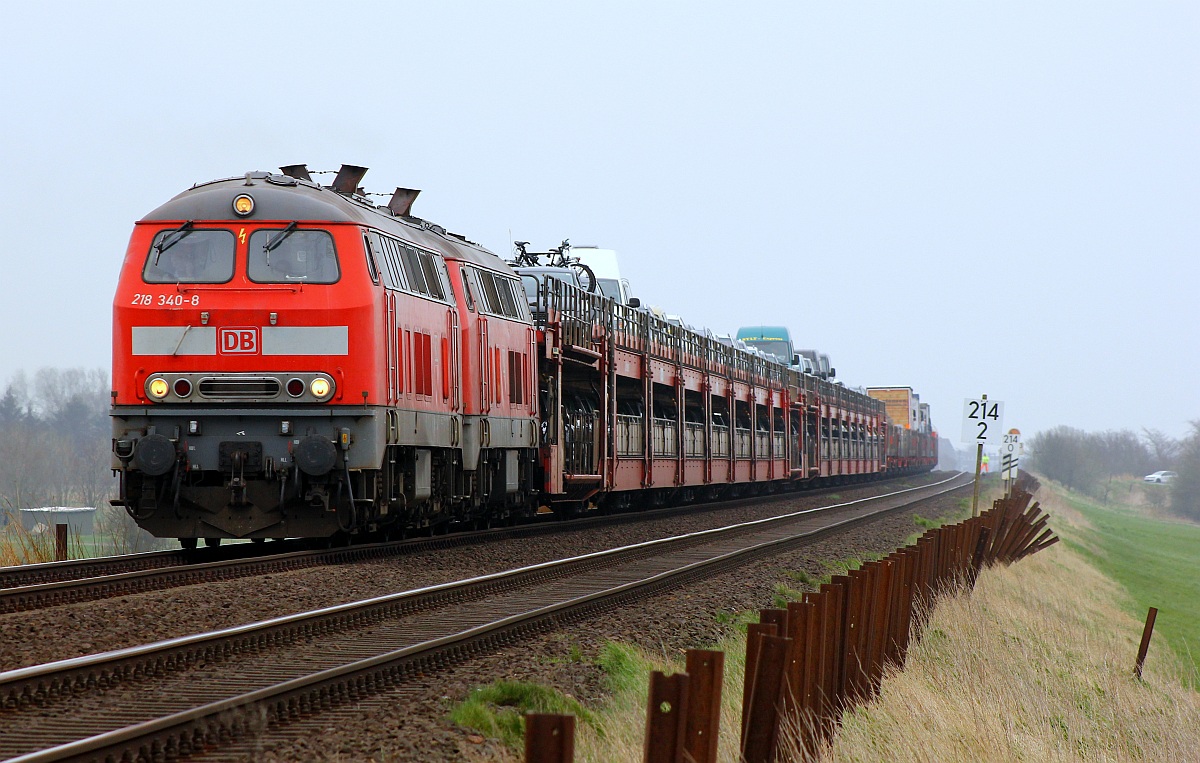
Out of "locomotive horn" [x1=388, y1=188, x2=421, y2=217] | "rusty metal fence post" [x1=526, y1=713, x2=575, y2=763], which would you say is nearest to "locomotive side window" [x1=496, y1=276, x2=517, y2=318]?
"locomotive horn" [x1=388, y1=188, x2=421, y2=217]

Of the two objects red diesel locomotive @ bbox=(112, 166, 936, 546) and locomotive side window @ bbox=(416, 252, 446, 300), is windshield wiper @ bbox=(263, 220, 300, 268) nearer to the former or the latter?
red diesel locomotive @ bbox=(112, 166, 936, 546)

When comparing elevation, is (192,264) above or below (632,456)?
above

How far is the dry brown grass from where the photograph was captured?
7.05 m

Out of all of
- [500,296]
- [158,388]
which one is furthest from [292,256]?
[500,296]

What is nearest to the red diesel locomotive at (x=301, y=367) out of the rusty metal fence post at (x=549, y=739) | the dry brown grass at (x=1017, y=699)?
the dry brown grass at (x=1017, y=699)

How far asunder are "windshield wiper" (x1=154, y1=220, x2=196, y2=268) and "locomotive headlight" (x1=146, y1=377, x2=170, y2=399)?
1.25 metres

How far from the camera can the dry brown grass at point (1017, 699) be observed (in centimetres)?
705

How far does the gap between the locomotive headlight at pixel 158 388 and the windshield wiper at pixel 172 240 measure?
1253 mm

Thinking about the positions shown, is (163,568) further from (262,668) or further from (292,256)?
(262,668)

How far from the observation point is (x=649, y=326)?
27.6 meters

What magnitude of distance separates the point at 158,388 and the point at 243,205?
2107mm

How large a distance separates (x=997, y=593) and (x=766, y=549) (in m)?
3.62

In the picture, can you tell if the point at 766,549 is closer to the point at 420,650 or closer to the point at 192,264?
the point at 192,264

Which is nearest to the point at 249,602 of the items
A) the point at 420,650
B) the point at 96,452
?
the point at 420,650
